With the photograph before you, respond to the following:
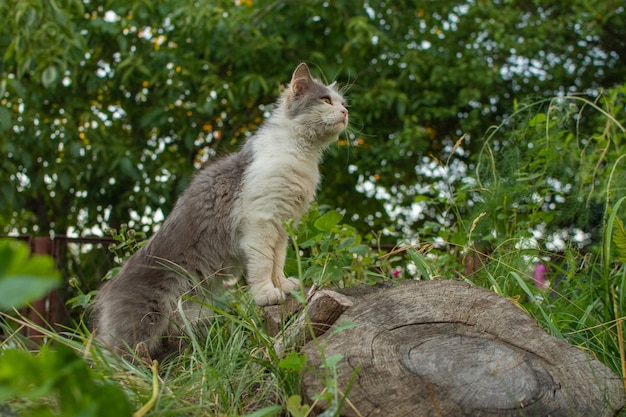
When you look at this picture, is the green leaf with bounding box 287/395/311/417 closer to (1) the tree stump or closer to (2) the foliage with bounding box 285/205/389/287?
(1) the tree stump

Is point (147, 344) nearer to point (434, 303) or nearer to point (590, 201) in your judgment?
point (434, 303)

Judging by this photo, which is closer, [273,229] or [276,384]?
[276,384]

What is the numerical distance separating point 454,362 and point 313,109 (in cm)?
165

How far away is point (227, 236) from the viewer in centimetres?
300

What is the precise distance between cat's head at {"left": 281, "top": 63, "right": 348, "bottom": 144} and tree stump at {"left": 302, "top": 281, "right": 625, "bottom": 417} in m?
1.19

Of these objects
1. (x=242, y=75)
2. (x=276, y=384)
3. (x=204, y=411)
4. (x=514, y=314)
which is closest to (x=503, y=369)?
(x=514, y=314)

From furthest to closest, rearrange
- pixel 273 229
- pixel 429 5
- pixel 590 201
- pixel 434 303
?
pixel 429 5, pixel 590 201, pixel 273 229, pixel 434 303

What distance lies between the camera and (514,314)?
89.4 inches

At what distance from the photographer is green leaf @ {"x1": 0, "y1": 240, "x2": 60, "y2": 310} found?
0.84 meters

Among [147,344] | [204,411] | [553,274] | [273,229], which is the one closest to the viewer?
[204,411]

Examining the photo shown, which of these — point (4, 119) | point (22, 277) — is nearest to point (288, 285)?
point (22, 277)

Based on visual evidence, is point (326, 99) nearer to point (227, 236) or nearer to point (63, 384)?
point (227, 236)

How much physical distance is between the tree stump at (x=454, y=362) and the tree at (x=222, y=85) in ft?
10.3

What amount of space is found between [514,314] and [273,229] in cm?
118
